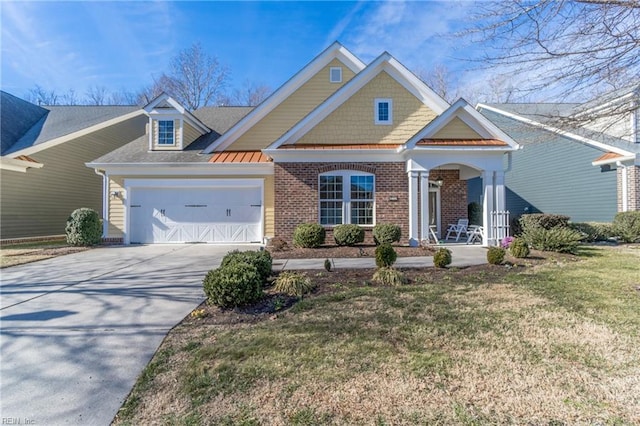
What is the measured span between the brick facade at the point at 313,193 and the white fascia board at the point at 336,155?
145 millimetres

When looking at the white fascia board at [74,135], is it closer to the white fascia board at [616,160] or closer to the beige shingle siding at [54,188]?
the beige shingle siding at [54,188]

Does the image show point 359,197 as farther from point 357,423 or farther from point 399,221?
point 357,423

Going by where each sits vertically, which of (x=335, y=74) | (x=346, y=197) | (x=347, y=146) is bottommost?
(x=346, y=197)

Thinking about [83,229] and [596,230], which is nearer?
[83,229]

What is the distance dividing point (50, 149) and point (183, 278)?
42.6ft

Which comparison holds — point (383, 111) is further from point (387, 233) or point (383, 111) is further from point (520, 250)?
point (520, 250)

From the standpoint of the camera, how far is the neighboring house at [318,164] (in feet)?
36.7

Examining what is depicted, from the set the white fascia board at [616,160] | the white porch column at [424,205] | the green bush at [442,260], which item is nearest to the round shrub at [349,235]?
the white porch column at [424,205]

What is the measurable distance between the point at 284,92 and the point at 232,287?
10.8 meters

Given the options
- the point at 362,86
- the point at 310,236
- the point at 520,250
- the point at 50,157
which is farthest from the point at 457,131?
the point at 50,157

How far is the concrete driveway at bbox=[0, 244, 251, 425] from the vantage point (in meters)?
3.03

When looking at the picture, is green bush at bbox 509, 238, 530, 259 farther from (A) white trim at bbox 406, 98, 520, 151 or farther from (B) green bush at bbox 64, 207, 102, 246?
(B) green bush at bbox 64, 207, 102, 246

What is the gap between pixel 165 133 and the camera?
46.3ft

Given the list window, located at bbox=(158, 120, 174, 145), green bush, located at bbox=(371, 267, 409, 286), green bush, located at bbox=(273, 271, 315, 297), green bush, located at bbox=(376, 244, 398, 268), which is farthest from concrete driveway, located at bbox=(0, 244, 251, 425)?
window, located at bbox=(158, 120, 174, 145)
